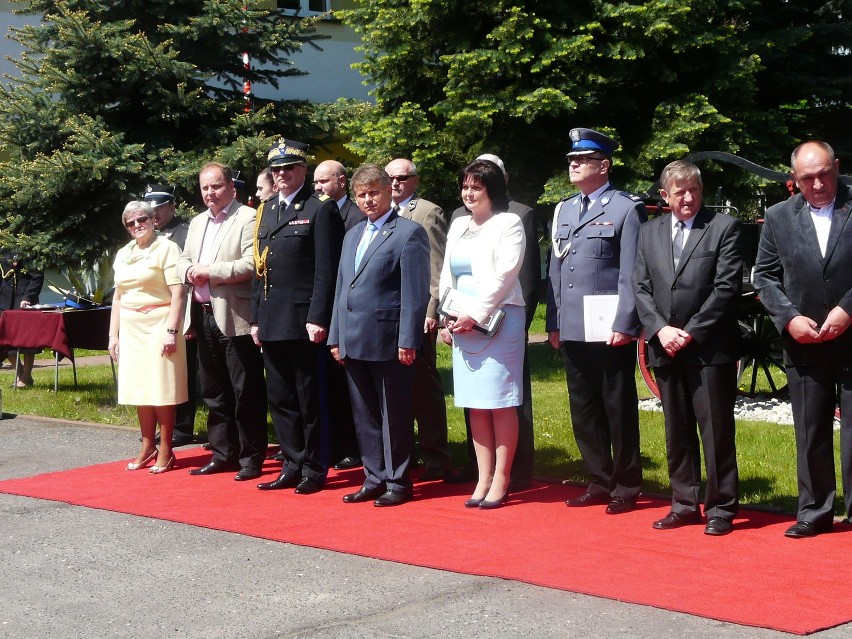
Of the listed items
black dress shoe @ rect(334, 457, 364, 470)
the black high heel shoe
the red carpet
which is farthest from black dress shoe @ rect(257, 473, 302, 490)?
the black high heel shoe

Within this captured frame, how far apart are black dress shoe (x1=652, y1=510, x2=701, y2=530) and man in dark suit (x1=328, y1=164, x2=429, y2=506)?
1.68m

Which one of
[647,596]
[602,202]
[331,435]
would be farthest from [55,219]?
[647,596]

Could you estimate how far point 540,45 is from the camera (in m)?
17.0

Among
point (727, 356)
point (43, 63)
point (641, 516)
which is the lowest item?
point (641, 516)

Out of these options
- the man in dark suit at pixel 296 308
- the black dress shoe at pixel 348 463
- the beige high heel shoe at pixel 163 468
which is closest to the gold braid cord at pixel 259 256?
the man in dark suit at pixel 296 308

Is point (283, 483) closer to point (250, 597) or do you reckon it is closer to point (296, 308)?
point (296, 308)

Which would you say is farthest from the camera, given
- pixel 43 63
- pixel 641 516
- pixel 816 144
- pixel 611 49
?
pixel 611 49

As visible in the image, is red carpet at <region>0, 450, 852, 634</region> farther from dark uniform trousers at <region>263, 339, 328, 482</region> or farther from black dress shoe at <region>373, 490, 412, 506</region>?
dark uniform trousers at <region>263, 339, 328, 482</region>

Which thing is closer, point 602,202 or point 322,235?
A: point 602,202

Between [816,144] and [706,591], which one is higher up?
[816,144]

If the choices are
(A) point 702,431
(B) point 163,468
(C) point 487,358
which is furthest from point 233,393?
(A) point 702,431

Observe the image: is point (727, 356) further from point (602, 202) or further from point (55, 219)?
point (55, 219)

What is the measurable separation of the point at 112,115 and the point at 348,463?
5.62m

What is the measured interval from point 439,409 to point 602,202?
1922 millimetres
